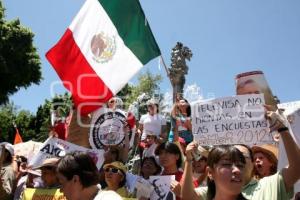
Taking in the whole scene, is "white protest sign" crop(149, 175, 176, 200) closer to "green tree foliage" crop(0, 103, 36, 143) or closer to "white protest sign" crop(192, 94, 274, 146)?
"white protest sign" crop(192, 94, 274, 146)

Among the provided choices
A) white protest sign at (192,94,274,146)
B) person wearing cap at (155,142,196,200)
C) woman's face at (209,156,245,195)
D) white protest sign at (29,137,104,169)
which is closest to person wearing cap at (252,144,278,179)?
white protest sign at (192,94,274,146)

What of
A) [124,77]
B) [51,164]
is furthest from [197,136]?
[124,77]

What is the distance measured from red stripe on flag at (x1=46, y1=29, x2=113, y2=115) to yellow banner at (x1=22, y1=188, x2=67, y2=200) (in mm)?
1435

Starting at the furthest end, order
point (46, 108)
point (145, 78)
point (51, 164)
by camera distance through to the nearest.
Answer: point (145, 78)
point (46, 108)
point (51, 164)

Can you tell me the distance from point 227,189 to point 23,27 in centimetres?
2702

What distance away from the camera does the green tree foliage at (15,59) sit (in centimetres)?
2656

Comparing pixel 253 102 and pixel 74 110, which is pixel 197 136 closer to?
pixel 253 102

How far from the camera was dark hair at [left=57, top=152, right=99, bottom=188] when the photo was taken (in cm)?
319

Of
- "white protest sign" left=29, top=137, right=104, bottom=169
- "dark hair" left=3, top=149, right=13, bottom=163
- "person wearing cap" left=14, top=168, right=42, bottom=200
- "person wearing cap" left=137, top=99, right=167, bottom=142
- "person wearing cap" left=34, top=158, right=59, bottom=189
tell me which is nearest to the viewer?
"person wearing cap" left=34, top=158, right=59, bottom=189

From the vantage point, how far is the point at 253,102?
4172 millimetres

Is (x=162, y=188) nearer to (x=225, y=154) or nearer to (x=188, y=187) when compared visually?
(x=188, y=187)

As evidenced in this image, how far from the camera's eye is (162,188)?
4.77m

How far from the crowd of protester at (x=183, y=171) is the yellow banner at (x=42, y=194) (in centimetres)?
8

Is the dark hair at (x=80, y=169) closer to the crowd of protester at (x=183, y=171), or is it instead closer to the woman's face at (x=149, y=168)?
the crowd of protester at (x=183, y=171)
